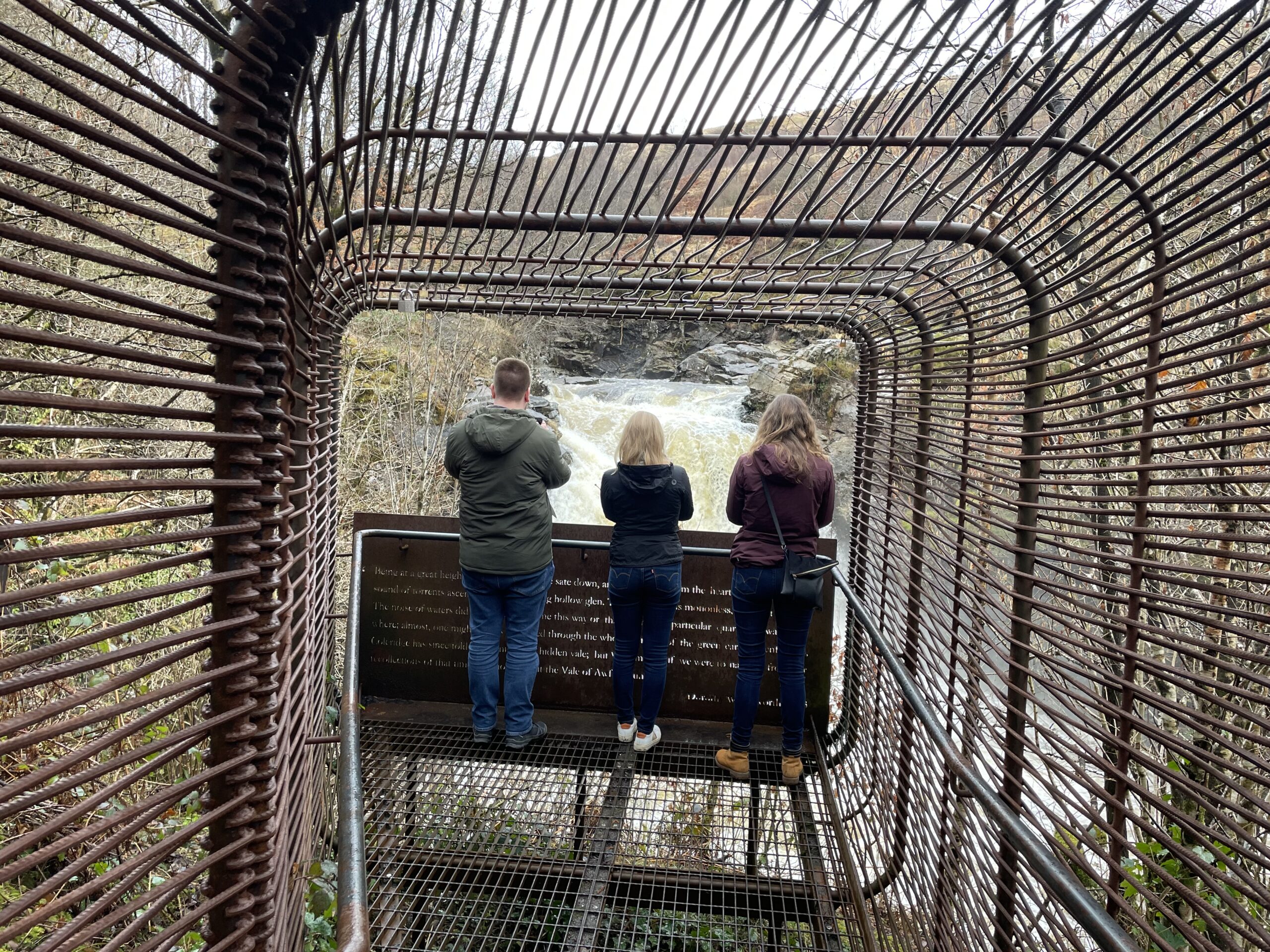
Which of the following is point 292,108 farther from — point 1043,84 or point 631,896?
point 631,896

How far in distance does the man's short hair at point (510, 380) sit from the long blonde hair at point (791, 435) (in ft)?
3.70

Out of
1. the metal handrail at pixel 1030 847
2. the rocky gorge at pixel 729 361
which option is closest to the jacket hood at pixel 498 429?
the metal handrail at pixel 1030 847

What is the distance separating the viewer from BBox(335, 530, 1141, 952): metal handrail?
1388mm

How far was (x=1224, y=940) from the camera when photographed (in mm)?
1685

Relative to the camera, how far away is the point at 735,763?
12.7 feet

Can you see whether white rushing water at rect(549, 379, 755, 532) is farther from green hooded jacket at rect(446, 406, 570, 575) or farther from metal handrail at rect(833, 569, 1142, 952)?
metal handrail at rect(833, 569, 1142, 952)

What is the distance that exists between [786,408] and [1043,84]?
2.42 m

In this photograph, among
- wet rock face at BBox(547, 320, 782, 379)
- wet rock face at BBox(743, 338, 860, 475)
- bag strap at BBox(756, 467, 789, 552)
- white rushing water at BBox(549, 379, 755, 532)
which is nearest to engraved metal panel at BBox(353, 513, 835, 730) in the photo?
bag strap at BBox(756, 467, 789, 552)

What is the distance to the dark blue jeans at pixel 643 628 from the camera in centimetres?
382

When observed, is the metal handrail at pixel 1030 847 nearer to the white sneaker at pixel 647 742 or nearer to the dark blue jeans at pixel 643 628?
the dark blue jeans at pixel 643 628

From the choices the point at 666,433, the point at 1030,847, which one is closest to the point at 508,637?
the point at 1030,847

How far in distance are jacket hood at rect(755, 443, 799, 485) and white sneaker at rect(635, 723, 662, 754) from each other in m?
1.50

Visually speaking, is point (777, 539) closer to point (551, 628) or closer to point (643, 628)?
Result: point (643, 628)

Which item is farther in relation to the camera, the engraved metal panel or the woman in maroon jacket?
the engraved metal panel
